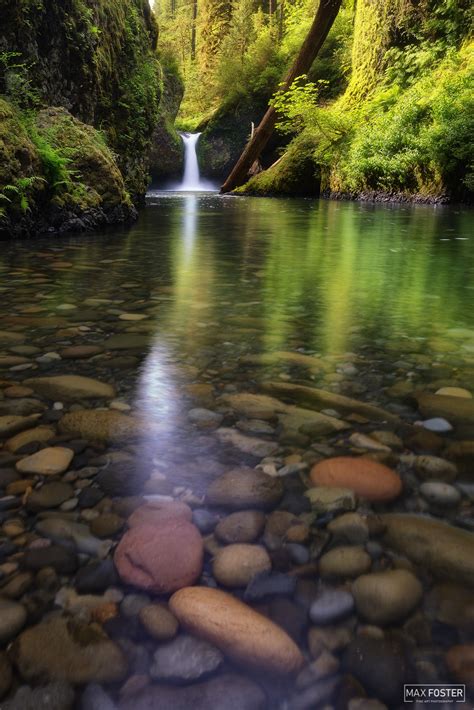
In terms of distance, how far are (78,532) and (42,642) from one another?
0.27 meters

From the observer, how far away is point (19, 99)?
23.7ft

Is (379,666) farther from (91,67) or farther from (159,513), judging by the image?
(91,67)

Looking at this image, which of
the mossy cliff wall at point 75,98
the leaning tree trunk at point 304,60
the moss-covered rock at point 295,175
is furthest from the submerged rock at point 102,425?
the leaning tree trunk at point 304,60

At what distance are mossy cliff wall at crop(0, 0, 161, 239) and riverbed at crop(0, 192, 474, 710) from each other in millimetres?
4188

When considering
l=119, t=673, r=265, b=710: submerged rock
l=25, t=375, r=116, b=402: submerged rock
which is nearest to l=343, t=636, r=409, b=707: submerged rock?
l=119, t=673, r=265, b=710: submerged rock

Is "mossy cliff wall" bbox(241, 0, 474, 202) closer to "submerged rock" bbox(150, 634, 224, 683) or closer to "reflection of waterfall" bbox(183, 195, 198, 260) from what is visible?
"reflection of waterfall" bbox(183, 195, 198, 260)

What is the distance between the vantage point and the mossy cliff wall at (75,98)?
20.8ft

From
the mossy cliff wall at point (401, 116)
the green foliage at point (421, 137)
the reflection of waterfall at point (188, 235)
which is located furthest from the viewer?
the mossy cliff wall at point (401, 116)

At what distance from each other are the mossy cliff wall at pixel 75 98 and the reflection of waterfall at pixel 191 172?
1657 centimetres

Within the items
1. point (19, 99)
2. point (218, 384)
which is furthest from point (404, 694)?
point (19, 99)

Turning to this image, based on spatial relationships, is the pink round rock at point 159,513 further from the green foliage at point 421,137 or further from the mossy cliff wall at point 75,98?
the green foliage at point 421,137

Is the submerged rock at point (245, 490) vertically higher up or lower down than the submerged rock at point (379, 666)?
higher up

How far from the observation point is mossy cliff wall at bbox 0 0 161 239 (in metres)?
6.35

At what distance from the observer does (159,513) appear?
3.63 feet
